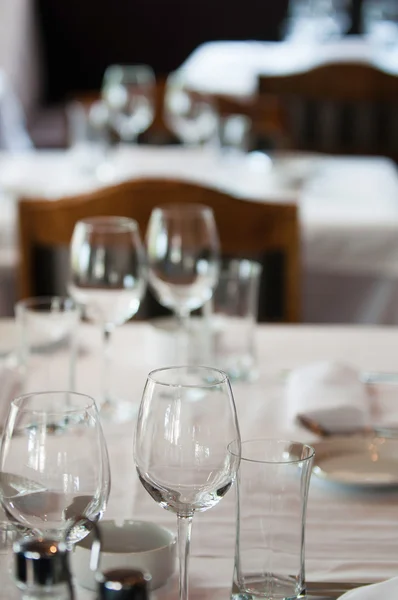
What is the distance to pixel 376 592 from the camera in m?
0.61

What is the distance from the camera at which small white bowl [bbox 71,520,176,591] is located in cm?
65

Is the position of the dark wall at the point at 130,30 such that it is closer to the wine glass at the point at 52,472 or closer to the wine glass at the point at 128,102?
Result: the wine glass at the point at 128,102

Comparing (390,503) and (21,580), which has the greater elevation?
(21,580)

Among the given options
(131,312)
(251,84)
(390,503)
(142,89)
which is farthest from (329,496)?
(251,84)

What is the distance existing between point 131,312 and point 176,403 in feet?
1.56

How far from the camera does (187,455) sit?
0.60 m

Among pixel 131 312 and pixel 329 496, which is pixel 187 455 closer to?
pixel 329 496

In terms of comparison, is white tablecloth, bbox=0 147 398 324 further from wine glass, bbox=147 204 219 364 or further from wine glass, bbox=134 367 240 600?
wine glass, bbox=134 367 240 600

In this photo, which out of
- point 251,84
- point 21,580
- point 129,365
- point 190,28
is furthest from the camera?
point 190,28

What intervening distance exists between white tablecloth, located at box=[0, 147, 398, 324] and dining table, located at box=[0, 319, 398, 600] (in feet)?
1.53

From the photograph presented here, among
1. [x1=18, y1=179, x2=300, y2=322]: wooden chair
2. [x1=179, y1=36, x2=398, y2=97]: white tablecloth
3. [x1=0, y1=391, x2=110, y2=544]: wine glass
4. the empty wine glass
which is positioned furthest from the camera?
[x1=179, y1=36, x2=398, y2=97]: white tablecloth

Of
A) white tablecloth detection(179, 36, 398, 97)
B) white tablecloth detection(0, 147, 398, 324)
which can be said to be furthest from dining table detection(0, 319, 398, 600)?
white tablecloth detection(179, 36, 398, 97)

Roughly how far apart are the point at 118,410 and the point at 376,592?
0.46m

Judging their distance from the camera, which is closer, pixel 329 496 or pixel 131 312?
pixel 329 496
